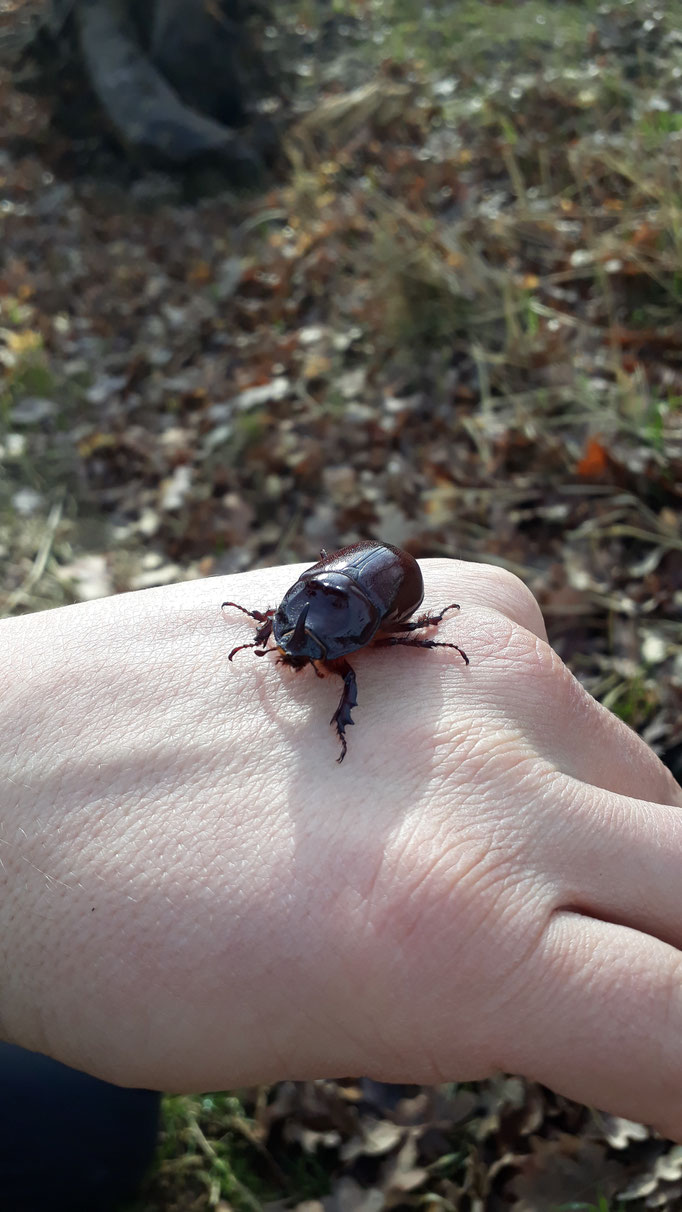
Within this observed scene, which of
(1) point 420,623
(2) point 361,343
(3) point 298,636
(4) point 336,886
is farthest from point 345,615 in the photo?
(2) point 361,343

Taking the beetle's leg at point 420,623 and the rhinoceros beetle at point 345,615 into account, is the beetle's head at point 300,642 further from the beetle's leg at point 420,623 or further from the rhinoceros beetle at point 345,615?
the beetle's leg at point 420,623

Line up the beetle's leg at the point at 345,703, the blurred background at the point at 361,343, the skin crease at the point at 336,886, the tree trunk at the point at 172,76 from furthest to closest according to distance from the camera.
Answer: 1. the tree trunk at the point at 172,76
2. the blurred background at the point at 361,343
3. the beetle's leg at the point at 345,703
4. the skin crease at the point at 336,886

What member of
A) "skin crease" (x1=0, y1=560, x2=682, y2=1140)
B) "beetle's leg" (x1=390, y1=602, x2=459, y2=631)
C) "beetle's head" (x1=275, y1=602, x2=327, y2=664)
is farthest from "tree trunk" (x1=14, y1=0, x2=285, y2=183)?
"skin crease" (x1=0, y1=560, x2=682, y2=1140)

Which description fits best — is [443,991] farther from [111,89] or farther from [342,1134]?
[111,89]

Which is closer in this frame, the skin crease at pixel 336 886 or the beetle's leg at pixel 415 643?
the skin crease at pixel 336 886

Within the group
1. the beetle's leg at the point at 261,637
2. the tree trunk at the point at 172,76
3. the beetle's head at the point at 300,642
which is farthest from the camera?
the tree trunk at the point at 172,76

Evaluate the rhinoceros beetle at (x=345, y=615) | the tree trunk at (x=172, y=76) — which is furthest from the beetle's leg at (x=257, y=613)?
the tree trunk at (x=172, y=76)

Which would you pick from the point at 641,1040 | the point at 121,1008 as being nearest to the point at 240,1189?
the point at 121,1008
